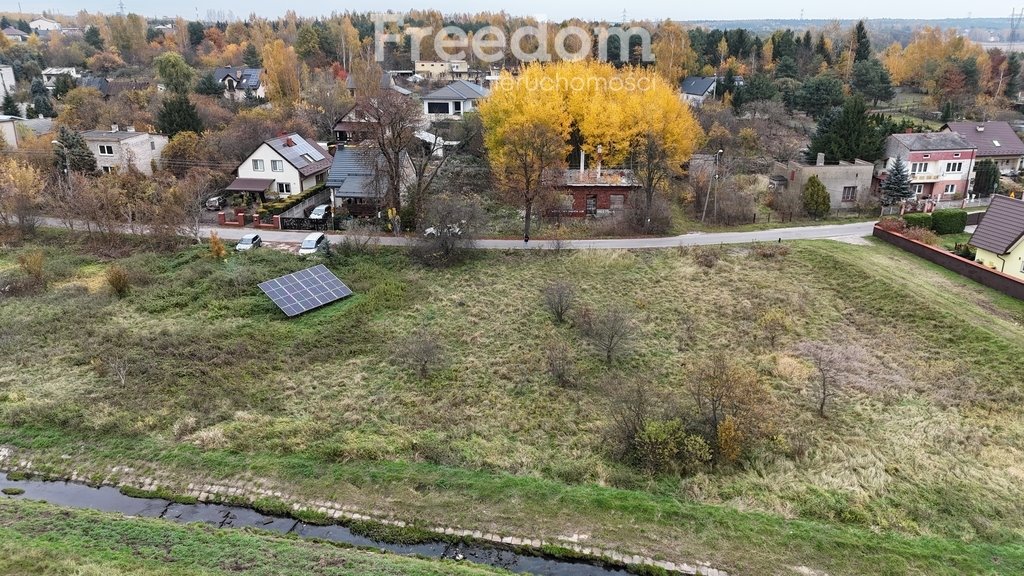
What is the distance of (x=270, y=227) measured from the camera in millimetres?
33875

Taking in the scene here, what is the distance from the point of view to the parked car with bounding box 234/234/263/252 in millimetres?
30109

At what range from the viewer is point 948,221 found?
111 feet

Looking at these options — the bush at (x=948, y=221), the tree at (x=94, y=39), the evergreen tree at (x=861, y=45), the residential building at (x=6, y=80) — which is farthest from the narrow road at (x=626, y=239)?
the tree at (x=94, y=39)

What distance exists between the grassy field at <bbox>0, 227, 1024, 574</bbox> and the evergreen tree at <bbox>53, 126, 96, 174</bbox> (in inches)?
447

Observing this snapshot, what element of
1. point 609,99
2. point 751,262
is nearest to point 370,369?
point 751,262

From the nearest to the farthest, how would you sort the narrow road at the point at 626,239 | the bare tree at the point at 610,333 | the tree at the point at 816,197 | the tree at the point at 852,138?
the bare tree at the point at 610,333 < the narrow road at the point at 626,239 < the tree at the point at 816,197 < the tree at the point at 852,138

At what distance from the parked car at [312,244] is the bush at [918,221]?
99.8ft

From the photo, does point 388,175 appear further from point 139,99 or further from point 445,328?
point 139,99

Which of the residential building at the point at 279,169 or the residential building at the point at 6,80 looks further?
the residential building at the point at 6,80

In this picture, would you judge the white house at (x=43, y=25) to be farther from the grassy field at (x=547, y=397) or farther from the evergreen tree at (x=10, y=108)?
the grassy field at (x=547, y=397)

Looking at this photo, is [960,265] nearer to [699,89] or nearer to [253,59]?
[699,89]

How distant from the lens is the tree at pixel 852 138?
40.0 metres

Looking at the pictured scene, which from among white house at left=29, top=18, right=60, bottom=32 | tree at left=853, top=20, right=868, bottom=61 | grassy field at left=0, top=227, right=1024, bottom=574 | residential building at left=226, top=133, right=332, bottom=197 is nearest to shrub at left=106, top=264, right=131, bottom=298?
grassy field at left=0, top=227, right=1024, bottom=574

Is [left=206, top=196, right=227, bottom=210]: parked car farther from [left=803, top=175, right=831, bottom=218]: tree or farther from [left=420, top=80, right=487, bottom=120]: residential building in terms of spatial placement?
[left=803, top=175, right=831, bottom=218]: tree
